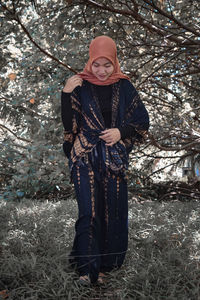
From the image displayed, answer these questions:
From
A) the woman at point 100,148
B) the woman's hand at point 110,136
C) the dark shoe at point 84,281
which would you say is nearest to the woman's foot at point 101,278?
the woman at point 100,148

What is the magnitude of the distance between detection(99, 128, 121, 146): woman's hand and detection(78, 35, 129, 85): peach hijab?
38 cm

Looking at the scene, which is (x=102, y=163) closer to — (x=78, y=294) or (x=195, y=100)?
(x=78, y=294)

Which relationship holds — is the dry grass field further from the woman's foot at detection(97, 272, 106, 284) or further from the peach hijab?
the peach hijab

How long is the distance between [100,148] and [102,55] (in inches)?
27.1

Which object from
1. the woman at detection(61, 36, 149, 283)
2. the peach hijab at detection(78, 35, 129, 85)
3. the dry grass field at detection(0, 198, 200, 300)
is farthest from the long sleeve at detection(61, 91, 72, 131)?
the dry grass field at detection(0, 198, 200, 300)

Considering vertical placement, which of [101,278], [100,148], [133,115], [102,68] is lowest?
[101,278]

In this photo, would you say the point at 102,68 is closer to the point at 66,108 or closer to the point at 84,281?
the point at 66,108

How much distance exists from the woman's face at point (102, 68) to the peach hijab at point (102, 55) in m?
0.03

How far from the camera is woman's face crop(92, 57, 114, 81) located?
9.05ft

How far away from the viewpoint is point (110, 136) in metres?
2.76

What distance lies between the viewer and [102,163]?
9.18 ft

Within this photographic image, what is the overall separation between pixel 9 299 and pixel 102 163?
1123 mm

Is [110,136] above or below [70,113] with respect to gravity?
below

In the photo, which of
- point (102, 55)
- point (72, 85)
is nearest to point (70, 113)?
point (72, 85)
